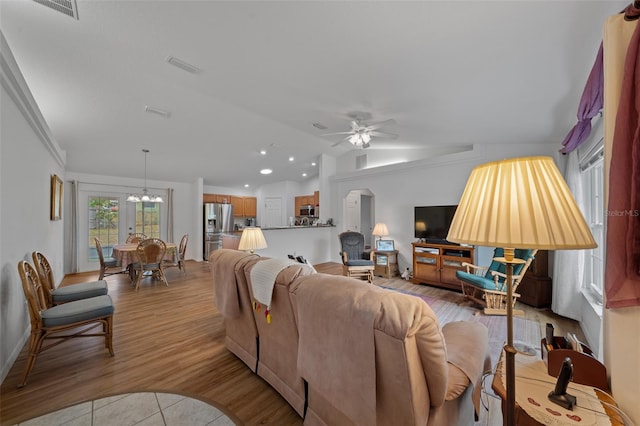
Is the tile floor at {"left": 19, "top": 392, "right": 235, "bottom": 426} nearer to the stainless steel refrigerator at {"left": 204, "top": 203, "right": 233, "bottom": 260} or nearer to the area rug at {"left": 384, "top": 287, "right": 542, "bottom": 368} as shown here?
the area rug at {"left": 384, "top": 287, "right": 542, "bottom": 368}

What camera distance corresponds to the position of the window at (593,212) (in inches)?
105

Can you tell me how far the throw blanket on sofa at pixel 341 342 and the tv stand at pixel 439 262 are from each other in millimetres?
3757

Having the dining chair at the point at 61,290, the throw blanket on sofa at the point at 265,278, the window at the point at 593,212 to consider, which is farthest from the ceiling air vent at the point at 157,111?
the window at the point at 593,212

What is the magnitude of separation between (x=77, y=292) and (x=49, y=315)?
73 centimetres

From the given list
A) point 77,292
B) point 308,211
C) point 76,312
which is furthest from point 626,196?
point 308,211

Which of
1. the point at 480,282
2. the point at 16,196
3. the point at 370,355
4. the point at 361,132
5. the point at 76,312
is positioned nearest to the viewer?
the point at 370,355

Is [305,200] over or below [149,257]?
over

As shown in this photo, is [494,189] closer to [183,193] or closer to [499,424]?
[499,424]

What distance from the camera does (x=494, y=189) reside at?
2.67 ft

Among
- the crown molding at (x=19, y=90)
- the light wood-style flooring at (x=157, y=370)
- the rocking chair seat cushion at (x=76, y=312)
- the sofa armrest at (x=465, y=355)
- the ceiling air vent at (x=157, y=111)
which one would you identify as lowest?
the light wood-style flooring at (x=157, y=370)

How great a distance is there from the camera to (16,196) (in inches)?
89.4

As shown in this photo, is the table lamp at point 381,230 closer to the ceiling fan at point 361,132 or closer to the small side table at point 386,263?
the small side table at point 386,263

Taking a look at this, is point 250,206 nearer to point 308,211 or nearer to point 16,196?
point 308,211

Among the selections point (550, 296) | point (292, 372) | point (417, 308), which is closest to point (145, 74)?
point (292, 372)
